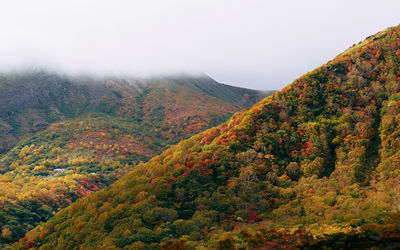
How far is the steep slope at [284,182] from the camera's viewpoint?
1337 inches

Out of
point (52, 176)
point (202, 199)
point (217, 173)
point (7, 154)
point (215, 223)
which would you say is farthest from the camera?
point (7, 154)

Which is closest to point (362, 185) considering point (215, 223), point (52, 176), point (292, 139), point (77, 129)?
point (292, 139)

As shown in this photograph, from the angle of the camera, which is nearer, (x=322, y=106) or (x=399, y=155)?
(x=399, y=155)

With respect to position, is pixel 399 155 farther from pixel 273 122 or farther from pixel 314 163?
pixel 273 122

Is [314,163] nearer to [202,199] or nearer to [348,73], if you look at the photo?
[202,199]

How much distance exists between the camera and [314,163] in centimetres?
4891

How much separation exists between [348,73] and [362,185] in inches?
1353

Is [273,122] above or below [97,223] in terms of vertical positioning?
above

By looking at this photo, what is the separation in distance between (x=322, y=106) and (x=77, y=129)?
177102 millimetres

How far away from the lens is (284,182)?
161ft

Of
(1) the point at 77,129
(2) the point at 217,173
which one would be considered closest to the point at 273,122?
(2) the point at 217,173

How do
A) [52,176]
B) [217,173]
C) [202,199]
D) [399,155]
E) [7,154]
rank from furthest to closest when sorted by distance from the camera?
[7,154] < [52,176] < [217,173] < [202,199] < [399,155]

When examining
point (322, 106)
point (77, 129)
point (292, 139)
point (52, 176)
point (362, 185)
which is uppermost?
point (322, 106)

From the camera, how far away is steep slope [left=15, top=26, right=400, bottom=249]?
3397cm
